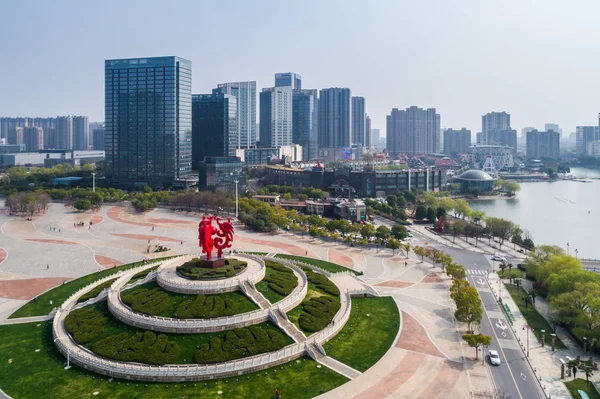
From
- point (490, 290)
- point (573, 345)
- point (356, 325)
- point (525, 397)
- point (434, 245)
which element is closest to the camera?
point (525, 397)

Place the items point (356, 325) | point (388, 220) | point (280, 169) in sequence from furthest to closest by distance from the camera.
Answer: point (280, 169)
point (388, 220)
point (356, 325)

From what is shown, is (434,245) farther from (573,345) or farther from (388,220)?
(573,345)

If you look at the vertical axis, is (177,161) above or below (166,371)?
above

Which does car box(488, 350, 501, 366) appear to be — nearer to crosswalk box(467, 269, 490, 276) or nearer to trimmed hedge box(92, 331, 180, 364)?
trimmed hedge box(92, 331, 180, 364)

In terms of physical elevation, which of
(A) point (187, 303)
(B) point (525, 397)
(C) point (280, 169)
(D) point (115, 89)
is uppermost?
(D) point (115, 89)

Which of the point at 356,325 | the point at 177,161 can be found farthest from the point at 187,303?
the point at 177,161

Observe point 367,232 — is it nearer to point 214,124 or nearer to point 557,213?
point 557,213

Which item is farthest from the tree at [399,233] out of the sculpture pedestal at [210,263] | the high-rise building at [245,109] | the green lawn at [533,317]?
the high-rise building at [245,109]
